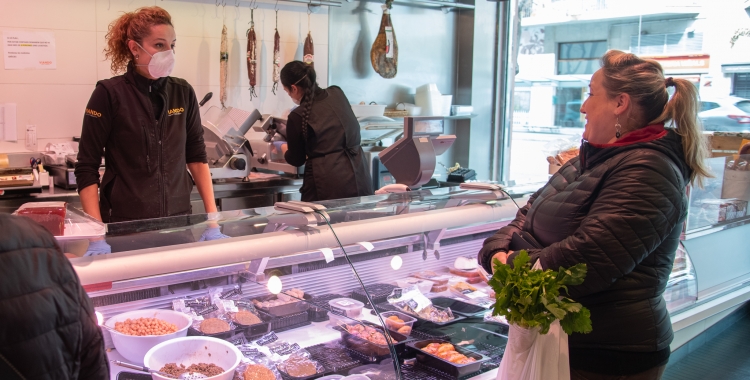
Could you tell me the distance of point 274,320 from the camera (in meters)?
2.12

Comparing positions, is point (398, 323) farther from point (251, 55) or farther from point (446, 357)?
point (251, 55)

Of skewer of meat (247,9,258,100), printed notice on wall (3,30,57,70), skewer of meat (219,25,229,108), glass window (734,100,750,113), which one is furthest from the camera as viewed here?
glass window (734,100,750,113)

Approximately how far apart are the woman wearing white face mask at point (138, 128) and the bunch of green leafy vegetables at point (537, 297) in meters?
1.76

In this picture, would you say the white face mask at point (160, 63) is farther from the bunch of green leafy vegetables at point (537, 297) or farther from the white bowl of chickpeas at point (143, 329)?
the bunch of green leafy vegetables at point (537, 297)

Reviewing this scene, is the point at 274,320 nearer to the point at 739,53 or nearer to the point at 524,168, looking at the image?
the point at 739,53

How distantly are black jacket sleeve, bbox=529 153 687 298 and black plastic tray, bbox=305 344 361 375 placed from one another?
29.1 inches

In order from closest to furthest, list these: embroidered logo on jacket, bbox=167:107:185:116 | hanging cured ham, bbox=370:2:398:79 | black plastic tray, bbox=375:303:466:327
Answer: black plastic tray, bbox=375:303:466:327
embroidered logo on jacket, bbox=167:107:185:116
hanging cured ham, bbox=370:2:398:79

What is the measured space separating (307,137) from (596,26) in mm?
4822

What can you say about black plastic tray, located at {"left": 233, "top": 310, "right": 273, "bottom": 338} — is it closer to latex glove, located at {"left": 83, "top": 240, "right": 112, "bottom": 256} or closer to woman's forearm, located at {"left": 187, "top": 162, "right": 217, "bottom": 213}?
latex glove, located at {"left": 83, "top": 240, "right": 112, "bottom": 256}

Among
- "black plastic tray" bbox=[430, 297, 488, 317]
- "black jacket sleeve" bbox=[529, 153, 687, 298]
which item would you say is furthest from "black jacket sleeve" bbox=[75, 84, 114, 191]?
"black jacket sleeve" bbox=[529, 153, 687, 298]

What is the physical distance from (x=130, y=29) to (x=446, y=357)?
1.93m

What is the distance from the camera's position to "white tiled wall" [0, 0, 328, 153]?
439cm

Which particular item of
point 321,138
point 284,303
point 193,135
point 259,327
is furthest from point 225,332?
point 321,138

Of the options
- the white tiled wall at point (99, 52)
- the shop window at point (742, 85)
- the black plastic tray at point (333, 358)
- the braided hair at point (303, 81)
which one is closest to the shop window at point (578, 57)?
the shop window at point (742, 85)
